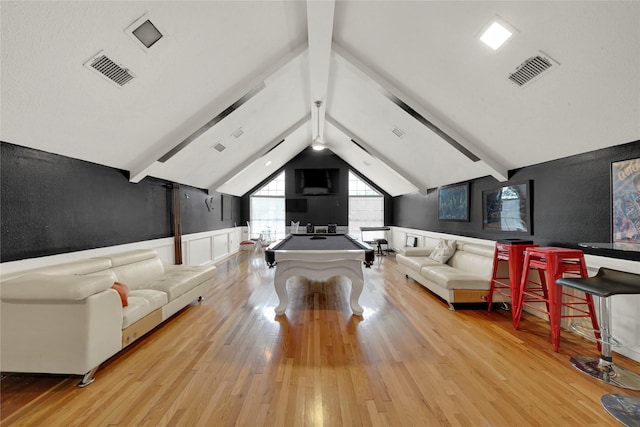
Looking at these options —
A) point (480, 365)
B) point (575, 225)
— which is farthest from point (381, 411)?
point (575, 225)

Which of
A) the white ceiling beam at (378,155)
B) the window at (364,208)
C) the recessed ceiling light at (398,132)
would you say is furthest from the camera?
the window at (364,208)

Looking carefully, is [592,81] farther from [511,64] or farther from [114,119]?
[114,119]

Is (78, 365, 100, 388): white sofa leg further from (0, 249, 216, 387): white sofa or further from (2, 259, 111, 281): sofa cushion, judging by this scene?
(2, 259, 111, 281): sofa cushion

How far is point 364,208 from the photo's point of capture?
10.1m

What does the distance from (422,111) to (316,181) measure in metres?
6.00

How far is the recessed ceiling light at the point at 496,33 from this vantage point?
2.33 meters

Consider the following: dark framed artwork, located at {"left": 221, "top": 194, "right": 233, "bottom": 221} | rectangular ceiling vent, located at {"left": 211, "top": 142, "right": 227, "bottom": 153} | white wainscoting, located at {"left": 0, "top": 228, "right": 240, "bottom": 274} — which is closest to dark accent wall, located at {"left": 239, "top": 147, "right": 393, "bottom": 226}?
dark framed artwork, located at {"left": 221, "top": 194, "right": 233, "bottom": 221}

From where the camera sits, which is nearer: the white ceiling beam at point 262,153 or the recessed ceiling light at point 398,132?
the recessed ceiling light at point 398,132

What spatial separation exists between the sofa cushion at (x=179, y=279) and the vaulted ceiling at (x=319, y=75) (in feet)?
5.34

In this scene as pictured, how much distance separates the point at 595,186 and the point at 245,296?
473cm

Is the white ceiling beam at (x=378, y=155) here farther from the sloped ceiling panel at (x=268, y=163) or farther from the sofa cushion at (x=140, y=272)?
the sofa cushion at (x=140, y=272)

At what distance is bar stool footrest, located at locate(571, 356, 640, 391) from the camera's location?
2.09 metres

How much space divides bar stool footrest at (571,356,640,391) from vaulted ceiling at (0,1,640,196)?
2033 mm

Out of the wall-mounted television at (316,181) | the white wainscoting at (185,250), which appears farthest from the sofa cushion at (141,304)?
the wall-mounted television at (316,181)
